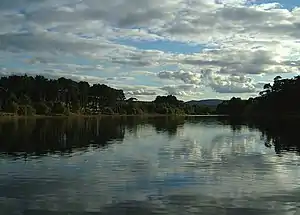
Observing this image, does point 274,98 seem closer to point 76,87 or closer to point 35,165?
point 76,87

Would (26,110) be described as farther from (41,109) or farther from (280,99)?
(280,99)

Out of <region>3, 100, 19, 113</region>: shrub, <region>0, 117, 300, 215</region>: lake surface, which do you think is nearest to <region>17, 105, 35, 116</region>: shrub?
<region>3, 100, 19, 113</region>: shrub

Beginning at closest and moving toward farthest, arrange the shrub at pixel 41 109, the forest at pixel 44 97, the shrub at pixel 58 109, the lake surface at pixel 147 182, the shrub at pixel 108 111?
1. the lake surface at pixel 147 182
2. the forest at pixel 44 97
3. the shrub at pixel 41 109
4. the shrub at pixel 58 109
5. the shrub at pixel 108 111

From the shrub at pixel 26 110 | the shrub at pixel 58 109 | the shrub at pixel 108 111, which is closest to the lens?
the shrub at pixel 26 110

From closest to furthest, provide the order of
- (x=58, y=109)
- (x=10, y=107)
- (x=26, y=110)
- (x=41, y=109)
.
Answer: (x=10, y=107), (x=26, y=110), (x=41, y=109), (x=58, y=109)

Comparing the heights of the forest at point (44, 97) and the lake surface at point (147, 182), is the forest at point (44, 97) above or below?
above

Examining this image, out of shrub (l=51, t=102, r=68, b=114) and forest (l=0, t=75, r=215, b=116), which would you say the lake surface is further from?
shrub (l=51, t=102, r=68, b=114)

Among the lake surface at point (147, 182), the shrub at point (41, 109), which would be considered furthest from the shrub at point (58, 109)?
the lake surface at point (147, 182)

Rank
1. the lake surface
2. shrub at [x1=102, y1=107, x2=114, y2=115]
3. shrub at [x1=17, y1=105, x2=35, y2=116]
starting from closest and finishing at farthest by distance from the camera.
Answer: the lake surface < shrub at [x1=17, y1=105, x2=35, y2=116] < shrub at [x1=102, y1=107, x2=114, y2=115]

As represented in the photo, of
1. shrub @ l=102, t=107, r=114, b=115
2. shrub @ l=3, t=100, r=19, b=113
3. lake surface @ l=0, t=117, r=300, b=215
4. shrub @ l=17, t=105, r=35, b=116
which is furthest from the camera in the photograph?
shrub @ l=102, t=107, r=114, b=115

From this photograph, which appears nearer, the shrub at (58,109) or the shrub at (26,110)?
the shrub at (26,110)

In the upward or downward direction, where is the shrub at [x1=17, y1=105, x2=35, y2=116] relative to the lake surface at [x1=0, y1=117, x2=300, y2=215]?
upward

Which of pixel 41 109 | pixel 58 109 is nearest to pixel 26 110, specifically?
pixel 41 109

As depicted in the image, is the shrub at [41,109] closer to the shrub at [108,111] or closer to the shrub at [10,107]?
the shrub at [10,107]
